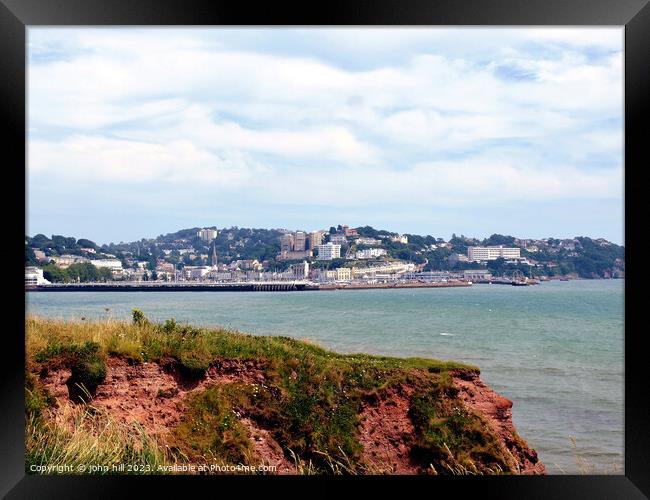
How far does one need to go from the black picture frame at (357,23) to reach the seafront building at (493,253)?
10.7m

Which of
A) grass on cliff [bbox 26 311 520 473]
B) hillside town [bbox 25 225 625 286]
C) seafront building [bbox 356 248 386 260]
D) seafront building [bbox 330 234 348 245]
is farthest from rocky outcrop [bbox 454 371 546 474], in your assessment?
seafront building [bbox 330 234 348 245]

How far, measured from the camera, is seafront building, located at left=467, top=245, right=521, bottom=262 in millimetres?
13570

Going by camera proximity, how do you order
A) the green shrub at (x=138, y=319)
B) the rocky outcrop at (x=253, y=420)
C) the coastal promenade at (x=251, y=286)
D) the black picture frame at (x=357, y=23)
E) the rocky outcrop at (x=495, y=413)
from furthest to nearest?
the coastal promenade at (x=251, y=286) → the rocky outcrop at (x=495, y=413) → the green shrub at (x=138, y=319) → the rocky outcrop at (x=253, y=420) → the black picture frame at (x=357, y=23)

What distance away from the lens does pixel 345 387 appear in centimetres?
543

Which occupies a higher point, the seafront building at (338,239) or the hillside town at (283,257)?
the seafront building at (338,239)

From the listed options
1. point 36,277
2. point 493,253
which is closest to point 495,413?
point 493,253

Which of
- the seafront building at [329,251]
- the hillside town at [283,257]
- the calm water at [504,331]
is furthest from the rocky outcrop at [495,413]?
the seafront building at [329,251]

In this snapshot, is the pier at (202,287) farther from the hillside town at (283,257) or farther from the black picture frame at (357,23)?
the black picture frame at (357,23)

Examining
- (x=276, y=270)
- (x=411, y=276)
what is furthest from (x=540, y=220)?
(x=276, y=270)

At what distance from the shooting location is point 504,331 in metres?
23.1

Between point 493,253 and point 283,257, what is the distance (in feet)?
15.4

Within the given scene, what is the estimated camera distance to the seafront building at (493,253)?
44.5 feet

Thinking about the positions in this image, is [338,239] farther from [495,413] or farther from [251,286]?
[495,413]

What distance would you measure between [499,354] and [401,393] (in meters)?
14.5
